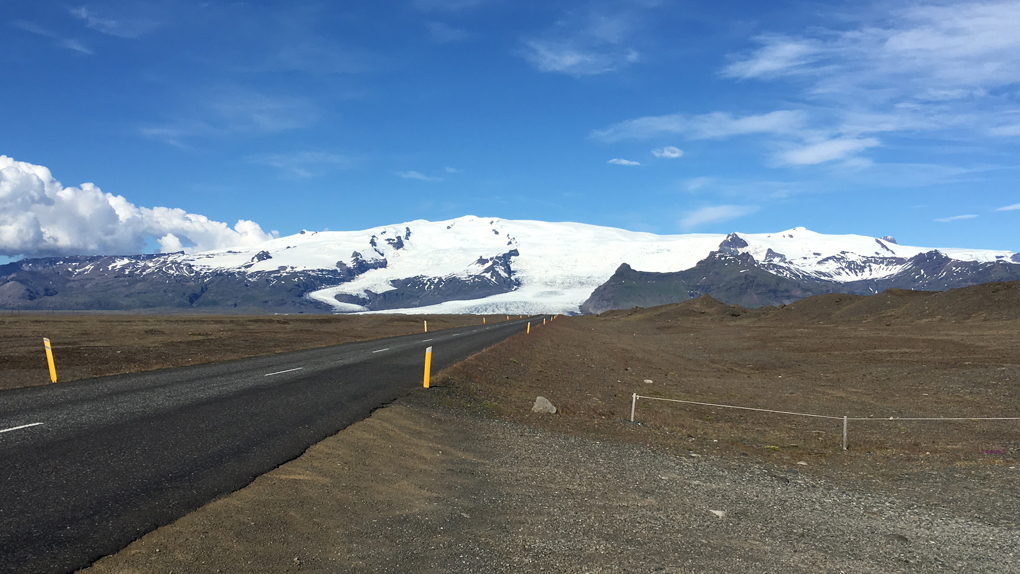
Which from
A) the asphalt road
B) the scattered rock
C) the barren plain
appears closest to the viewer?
the asphalt road

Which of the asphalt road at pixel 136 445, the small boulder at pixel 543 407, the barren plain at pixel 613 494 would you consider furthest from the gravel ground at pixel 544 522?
the small boulder at pixel 543 407

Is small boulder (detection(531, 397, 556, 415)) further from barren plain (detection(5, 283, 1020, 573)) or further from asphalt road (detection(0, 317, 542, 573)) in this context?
asphalt road (detection(0, 317, 542, 573))

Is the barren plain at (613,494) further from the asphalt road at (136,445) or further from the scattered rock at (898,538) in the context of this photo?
the asphalt road at (136,445)

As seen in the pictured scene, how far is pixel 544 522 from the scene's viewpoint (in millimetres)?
8641

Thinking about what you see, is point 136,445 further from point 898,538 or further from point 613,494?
point 898,538

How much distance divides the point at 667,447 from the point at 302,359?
19920 mm

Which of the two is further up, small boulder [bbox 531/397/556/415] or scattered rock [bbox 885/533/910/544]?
small boulder [bbox 531/397/556/415]

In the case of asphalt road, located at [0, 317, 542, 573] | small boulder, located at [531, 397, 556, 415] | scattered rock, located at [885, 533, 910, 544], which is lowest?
scattered rock, located at [885, 533, 910, 544]

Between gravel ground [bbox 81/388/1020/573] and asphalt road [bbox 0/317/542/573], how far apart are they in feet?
2.08

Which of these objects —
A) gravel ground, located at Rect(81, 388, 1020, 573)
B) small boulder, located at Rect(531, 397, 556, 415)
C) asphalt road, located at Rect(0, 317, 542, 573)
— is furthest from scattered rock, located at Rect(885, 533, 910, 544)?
small boulder, located at Rect(531, 397, 556, 415)

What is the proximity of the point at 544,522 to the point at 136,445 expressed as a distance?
7.16m

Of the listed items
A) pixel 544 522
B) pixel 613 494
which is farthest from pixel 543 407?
pixel 544 522

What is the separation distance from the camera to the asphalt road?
7.04 meters

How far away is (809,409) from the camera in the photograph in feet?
79.7
